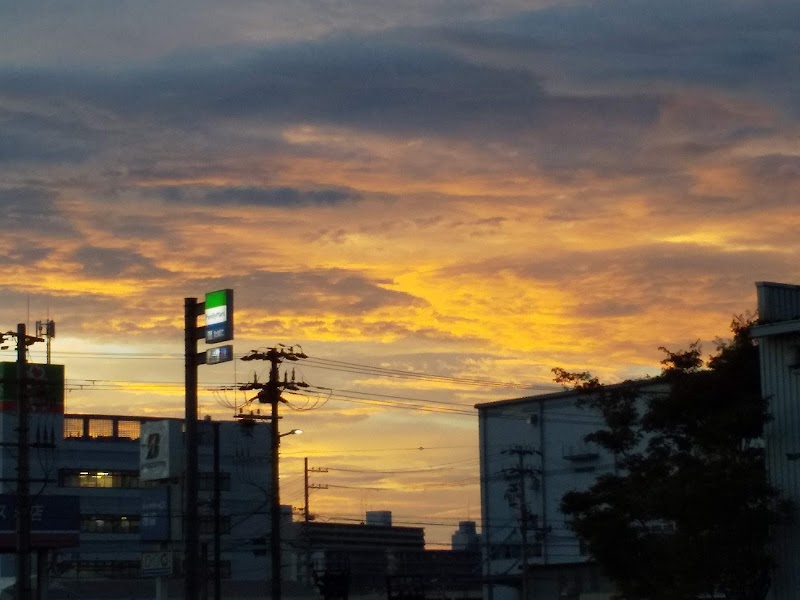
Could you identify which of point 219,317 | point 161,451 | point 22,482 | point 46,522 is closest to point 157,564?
point 161,451

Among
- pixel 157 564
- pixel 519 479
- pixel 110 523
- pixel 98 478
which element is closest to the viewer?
pixel 157 564

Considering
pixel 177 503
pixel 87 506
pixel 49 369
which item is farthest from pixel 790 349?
pixel 87 506

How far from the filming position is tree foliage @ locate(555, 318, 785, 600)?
3541cm

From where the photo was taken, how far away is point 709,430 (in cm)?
3725

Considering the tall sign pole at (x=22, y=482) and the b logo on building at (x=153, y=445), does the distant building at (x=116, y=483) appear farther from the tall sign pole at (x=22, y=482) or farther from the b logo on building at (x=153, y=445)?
the tall sign pole at (x=22, y=482)

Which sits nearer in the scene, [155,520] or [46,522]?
[46,522]

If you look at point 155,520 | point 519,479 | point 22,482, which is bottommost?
point 155,520

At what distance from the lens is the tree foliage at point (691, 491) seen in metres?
35.4

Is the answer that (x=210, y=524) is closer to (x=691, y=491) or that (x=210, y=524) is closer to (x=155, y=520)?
(x=155, y=520)

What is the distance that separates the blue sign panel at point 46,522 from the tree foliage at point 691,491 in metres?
31.1

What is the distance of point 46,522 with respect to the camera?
64562 millimetres

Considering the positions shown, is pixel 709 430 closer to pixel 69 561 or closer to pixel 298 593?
pixel 298 593

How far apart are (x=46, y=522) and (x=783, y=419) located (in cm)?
3896

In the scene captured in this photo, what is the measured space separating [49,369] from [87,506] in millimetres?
21711
